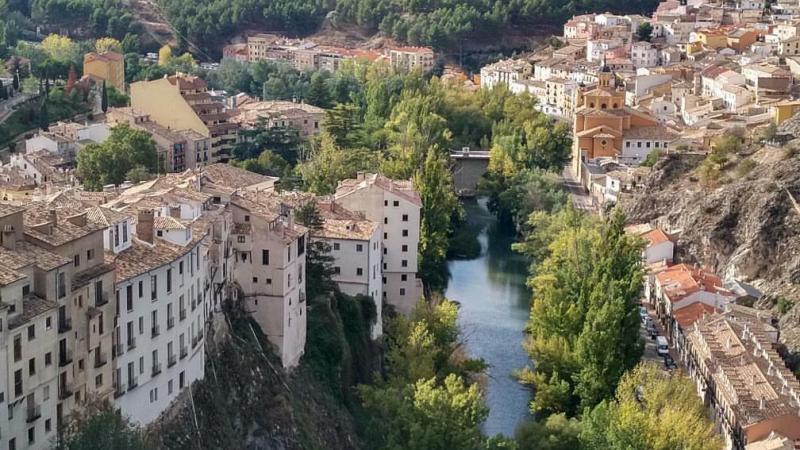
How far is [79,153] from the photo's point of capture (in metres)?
45.6

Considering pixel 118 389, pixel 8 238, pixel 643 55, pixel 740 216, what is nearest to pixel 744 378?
pixel 740 216

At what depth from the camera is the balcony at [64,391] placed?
2186cm

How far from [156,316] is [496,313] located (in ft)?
62.5

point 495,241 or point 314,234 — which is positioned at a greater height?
point 314,234

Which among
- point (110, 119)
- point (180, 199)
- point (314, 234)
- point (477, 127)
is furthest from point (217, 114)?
point (180, 199)

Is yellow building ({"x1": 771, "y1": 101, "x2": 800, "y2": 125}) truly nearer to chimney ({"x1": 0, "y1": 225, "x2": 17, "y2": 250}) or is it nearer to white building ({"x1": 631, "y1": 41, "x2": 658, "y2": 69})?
white building ({"x1": 631, "y1": 41, "x2": 658, "y2": 69})

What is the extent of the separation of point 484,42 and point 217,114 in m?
40.1

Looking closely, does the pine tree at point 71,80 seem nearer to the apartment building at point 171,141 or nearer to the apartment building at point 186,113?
the apartment building at point 186,113

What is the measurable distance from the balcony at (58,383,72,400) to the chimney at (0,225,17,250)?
199cm

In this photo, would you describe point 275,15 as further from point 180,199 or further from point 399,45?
point 180,199

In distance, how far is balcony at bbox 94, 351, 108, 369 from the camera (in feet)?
74.5

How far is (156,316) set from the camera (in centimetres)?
2412

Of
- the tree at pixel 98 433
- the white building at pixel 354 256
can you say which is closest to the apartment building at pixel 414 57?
the white building at pixel 354 256

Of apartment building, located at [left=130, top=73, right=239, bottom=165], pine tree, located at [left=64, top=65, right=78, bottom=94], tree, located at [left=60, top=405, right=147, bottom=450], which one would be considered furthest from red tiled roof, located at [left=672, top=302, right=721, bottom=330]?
pine tree, located at [left=64, top=65, right=78, bottom=94]
